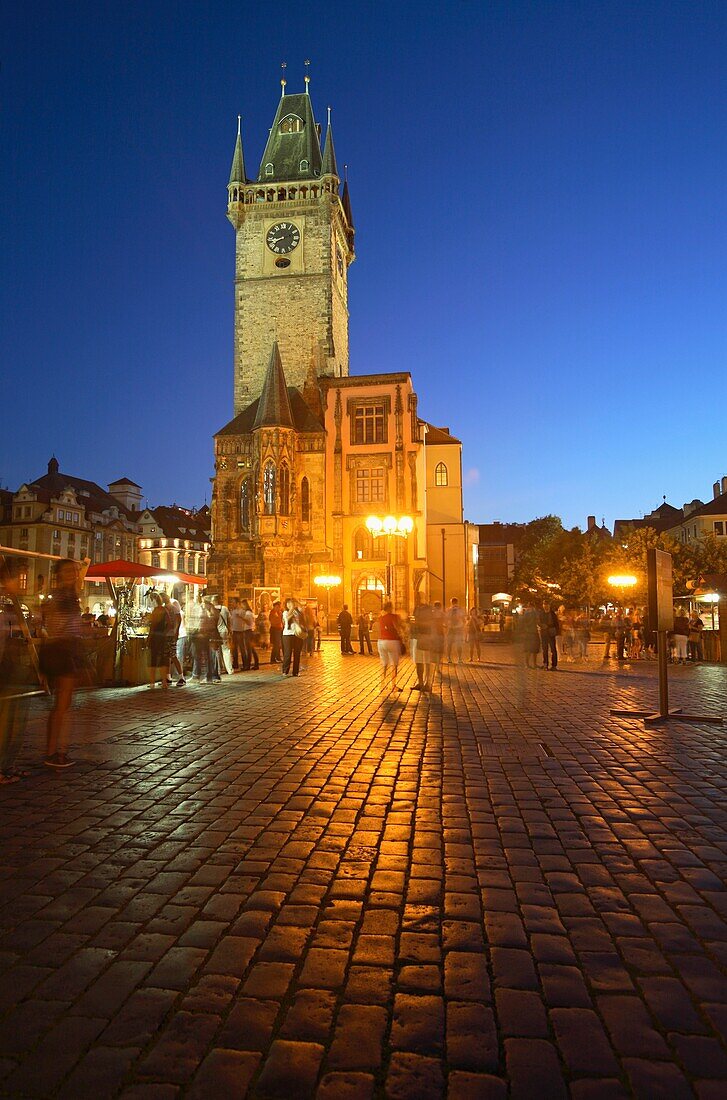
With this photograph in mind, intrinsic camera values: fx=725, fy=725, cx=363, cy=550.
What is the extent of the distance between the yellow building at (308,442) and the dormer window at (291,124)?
93 cm

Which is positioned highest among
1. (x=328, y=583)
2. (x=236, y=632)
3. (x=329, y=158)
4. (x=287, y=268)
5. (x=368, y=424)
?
(x=329, y=158)

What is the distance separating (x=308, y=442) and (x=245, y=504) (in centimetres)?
554

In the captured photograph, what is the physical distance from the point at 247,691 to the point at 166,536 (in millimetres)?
89879

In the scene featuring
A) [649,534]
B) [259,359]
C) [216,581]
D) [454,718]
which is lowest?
[454,718]

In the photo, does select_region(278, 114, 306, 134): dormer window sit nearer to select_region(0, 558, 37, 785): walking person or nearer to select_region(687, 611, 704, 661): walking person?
select_region(687, 611, 704, 661): walking person

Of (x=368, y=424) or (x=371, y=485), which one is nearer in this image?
(x=371, y=485)

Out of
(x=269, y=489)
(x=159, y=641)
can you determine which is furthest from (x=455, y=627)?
(x=269, y=489)

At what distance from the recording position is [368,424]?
45.9 meters

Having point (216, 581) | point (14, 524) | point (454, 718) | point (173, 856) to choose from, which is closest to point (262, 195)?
point (216, 581)

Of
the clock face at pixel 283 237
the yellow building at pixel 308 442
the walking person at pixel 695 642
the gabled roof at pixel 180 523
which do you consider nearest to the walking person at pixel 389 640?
the walking person at pixel 695 642

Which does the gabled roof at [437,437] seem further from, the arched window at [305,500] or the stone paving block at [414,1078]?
the stone paving block at [414,1078]

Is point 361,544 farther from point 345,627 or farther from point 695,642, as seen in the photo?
point 695,642

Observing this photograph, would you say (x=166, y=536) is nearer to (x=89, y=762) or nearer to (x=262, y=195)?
(x=262, y=195)

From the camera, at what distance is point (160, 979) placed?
9.64 ft
